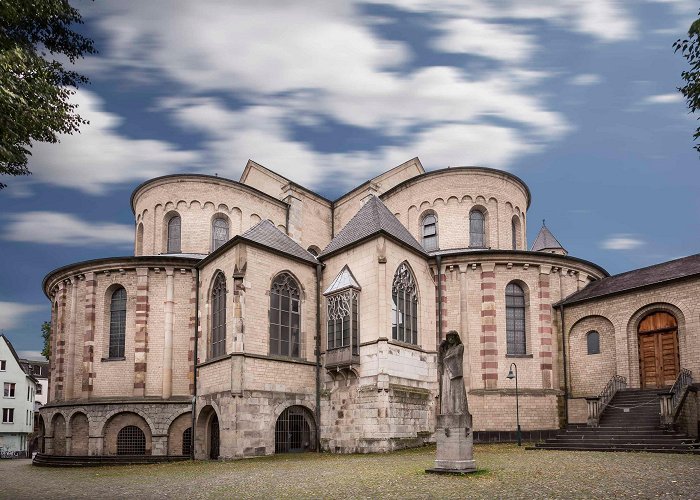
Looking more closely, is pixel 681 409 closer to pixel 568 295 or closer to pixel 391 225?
pixel 568 295

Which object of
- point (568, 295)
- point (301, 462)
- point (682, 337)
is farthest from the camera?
point (568, 295)

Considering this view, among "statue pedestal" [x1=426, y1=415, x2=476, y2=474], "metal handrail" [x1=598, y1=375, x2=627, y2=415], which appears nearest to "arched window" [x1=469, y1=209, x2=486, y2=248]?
"metal handrail" [x1=598, y1=375, x2=627, y2=415]

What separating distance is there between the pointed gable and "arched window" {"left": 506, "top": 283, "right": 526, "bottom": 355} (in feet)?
69.1

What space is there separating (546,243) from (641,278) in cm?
2259

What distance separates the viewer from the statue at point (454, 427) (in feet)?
50.5

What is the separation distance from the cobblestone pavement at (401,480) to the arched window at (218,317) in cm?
622

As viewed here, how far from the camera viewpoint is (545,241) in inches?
1982

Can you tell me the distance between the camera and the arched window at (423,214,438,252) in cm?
3388

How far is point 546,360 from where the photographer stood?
1118 inches

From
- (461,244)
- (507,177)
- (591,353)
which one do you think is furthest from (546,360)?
(507,177)

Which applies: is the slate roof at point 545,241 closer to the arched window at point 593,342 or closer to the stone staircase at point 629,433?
the arched window at point 593,342

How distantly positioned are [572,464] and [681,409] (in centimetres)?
711

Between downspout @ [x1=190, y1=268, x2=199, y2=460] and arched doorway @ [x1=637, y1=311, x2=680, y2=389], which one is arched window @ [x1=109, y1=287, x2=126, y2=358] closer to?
downspout @ [x1=190, y1=268, x2=199, y2=460]

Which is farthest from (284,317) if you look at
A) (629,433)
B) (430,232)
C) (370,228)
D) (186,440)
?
(629,433)
